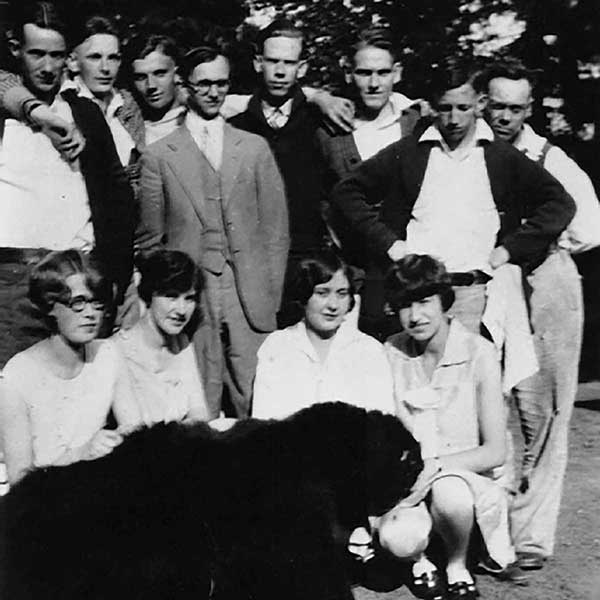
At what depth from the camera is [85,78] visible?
4.55 metres

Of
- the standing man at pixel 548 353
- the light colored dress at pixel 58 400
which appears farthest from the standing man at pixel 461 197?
the light colored dress at pixel 58 400

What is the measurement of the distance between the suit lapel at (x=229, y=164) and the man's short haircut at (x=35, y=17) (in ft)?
2.67

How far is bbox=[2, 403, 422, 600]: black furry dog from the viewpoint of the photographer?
3053mm

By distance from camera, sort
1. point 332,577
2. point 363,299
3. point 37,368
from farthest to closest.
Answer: point 363,299
point 37,368
point 332,577

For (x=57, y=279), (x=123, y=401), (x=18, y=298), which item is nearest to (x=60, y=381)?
(x=123, y=401)

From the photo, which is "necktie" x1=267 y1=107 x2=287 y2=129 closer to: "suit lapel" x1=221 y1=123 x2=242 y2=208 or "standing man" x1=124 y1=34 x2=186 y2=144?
"suit lapel" x1=221 y1=123 x2=242 y2=208

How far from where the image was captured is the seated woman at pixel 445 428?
3.79 meters

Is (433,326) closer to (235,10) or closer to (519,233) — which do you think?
(519,233)

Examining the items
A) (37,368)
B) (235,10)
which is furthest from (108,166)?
(235,10)

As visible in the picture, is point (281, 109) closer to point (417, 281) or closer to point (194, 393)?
point (417, 281)

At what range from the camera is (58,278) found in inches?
148

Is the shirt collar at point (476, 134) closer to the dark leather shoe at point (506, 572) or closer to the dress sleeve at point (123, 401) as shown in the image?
the dress sleeve at point (123, 401)

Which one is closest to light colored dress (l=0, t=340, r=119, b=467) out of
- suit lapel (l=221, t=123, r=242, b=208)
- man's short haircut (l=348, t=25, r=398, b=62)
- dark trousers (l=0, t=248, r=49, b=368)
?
dark trousers (l=0, t=248, r=49, b=368)

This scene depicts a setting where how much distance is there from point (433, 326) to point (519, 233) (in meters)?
0.53
